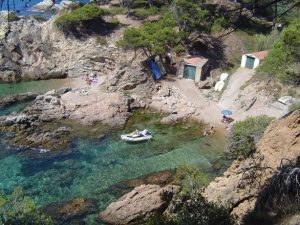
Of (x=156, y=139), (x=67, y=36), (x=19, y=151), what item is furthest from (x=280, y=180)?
(x=67, y=36)

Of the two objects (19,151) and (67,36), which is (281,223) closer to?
(19,151)

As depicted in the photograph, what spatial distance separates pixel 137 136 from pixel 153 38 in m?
15.3

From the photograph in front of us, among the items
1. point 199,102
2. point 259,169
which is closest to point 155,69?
point 199,102

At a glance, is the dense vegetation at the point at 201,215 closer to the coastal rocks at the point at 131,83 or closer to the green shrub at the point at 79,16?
the coastal rocks at the point at 131,83

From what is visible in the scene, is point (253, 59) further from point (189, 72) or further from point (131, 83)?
point (131, 83)

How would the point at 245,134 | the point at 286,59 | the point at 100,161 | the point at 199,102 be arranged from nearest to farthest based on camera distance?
the point at 245,134
the point at 100,161
the point at 286,59
the point at 199,102

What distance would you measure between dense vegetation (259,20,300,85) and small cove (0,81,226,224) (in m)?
9.25

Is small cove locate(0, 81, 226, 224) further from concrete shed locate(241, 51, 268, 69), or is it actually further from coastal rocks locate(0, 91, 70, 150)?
concrete shed locate(241, 51, 268, 69)

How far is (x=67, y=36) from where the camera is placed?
55.9m

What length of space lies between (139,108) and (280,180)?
29522 mm

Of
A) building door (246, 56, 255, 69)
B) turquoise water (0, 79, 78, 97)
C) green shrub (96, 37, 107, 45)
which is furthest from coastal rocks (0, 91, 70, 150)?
building door (246, 56, 255, 69)

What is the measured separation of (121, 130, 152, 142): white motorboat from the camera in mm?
38506

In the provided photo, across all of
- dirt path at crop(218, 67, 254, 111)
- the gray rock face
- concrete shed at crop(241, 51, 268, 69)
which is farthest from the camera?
the gray rock face

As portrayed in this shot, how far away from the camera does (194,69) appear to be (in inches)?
1950
